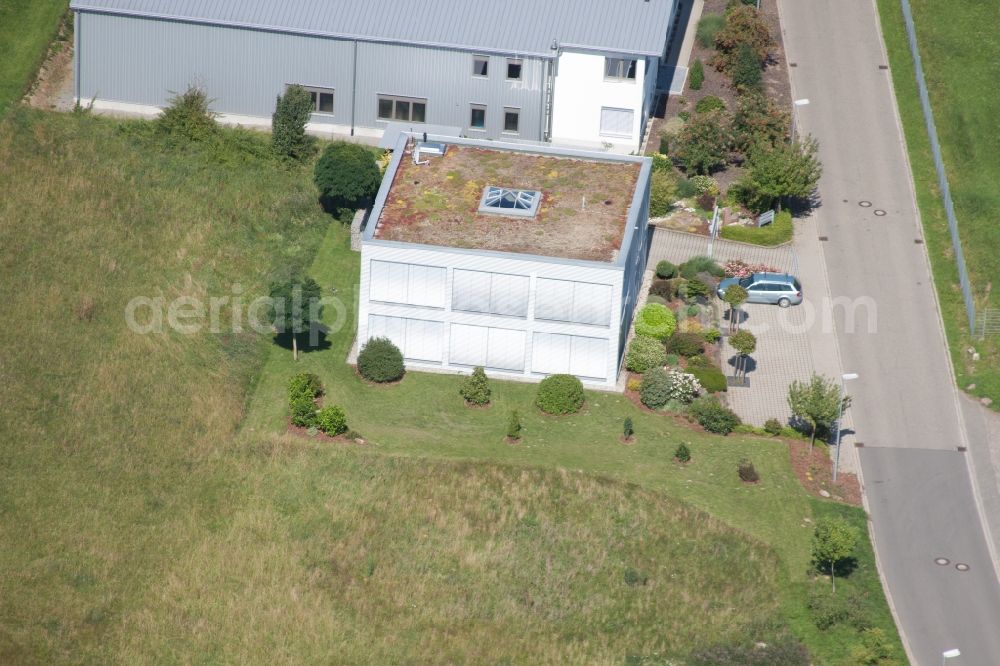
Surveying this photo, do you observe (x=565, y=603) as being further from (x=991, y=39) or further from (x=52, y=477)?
(x=991, y=39)

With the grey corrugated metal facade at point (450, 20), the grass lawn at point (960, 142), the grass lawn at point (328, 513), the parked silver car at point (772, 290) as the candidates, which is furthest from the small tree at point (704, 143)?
the grass lawn at point (328, 513)

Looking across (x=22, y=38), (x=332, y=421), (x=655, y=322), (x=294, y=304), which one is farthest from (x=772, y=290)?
(x=22, y=38)

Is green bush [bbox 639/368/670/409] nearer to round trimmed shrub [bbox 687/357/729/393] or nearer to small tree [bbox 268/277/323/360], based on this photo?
round trimmed shrub [bbox 687/357/729/393]

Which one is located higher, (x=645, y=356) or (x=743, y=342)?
(x=743, y=342)

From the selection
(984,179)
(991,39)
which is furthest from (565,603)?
(991,39)

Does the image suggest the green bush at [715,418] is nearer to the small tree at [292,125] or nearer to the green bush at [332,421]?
the green bush at [332,421]

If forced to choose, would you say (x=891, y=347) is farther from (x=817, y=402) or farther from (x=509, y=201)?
(x=509, y=201)

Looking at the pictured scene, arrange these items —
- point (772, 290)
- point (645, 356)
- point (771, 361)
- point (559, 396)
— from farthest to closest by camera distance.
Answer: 1. point (772, 290)
2. point (771, 361)
3. point (645, 356)
4. point (559, 396)

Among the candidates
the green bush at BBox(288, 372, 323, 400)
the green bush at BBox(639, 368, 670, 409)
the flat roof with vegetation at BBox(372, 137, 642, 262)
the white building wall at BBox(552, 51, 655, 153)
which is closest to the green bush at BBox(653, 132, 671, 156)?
the white building wall at BBox(552, 51, 655, 153)
